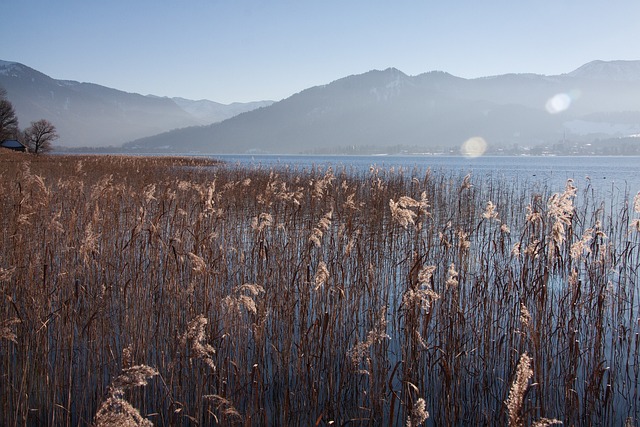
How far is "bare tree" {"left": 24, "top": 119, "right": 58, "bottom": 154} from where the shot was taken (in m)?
63.5

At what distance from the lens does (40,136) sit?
63812 millimetres

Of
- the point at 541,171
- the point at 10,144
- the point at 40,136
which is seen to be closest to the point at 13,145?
the point at 10,144

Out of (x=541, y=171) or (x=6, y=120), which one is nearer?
(x=541, y=171)

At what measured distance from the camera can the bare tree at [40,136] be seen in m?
63.5

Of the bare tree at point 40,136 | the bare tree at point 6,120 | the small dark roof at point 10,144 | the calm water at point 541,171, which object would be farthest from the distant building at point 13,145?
the calm water at point 541,171

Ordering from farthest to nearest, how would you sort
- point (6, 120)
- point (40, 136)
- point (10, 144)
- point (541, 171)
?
point (6, 120) → point (40, 136) → point (10, 144) → point (541, 171)

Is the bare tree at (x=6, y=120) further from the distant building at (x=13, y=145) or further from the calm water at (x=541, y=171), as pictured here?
the calm water at (x=541, y=171)

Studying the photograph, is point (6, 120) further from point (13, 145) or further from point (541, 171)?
point (541, 171)

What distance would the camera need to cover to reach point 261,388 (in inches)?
165

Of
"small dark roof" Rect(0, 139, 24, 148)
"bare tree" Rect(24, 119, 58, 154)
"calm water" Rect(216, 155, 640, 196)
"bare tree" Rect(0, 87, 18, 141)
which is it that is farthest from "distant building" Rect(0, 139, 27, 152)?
"calm water" Rect(216, 155, 640, 196)

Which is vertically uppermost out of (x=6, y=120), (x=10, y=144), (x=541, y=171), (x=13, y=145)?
(x=6, y=120)

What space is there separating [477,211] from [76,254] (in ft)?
41.8

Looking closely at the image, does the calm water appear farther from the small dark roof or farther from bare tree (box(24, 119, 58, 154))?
the small dark roof

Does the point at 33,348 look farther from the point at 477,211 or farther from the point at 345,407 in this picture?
the point at 477,211
